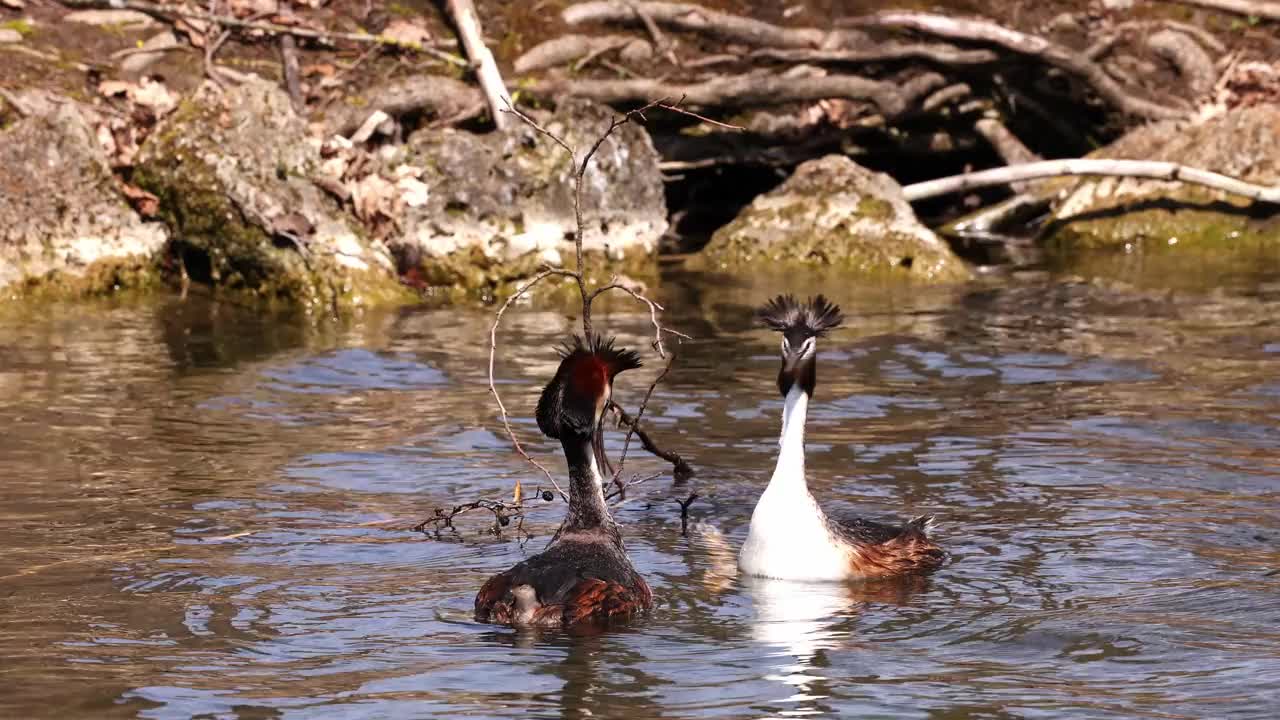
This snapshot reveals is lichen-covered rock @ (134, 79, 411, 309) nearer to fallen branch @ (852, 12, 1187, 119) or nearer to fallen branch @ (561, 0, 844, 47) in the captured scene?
fallen branch @ (561, 0, 844, 47)

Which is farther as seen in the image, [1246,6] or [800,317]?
[1246,6]

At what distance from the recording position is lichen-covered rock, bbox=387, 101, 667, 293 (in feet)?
55.1


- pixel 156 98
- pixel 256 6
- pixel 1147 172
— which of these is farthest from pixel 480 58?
pixel 1147 172

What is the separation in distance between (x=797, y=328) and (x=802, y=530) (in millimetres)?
940

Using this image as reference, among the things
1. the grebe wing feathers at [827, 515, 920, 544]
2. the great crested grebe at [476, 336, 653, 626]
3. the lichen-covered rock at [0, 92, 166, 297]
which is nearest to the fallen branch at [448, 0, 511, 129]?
the lichen-covered rock at [0, 92, 166, 297]

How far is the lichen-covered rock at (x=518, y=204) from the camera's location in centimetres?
1678

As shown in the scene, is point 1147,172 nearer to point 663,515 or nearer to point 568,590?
point 663,515

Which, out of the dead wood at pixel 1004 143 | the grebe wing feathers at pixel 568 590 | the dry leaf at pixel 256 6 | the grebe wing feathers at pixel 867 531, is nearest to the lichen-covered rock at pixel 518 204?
the dry leaf at pixel 256 6

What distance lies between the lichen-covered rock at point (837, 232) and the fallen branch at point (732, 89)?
0.80 meters

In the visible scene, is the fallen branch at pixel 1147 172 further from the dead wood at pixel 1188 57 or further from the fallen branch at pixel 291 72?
the fallen branch at pixel 291 72

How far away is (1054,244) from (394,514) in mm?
12838

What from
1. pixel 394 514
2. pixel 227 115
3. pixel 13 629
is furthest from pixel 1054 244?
pixel 13 629

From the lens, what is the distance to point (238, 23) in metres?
17.1

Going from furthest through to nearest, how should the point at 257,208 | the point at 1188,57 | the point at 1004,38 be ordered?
1. the point at 1188,57
2. the point at 1004,38
3. the point at 257,208
